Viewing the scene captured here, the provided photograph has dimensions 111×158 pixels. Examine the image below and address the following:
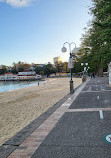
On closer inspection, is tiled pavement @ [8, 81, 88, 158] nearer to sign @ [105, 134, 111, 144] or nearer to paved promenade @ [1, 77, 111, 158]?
paved promenade @ [1, 77, 111, 158]

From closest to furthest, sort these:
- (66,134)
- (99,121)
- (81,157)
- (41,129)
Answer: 1. (81,157)
2. (66,134)
3. (41,129)
4. (99,121)

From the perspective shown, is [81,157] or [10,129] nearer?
[81,157]

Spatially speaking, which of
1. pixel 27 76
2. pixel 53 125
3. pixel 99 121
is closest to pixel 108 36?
pixel 99 121

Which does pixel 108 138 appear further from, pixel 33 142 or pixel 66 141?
pixel 33 142

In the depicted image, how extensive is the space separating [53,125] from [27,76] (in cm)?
11328

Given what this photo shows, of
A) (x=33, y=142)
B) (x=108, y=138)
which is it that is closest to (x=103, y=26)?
(x=108, y=138)

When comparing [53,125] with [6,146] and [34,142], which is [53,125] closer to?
[34,142]

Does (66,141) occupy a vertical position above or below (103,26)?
below

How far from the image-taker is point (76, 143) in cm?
509

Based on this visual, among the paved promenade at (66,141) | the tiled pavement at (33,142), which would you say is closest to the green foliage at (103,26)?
the paved promenade at (66,141)

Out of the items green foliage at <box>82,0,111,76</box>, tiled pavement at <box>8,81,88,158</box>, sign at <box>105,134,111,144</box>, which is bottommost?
tiled pavement at <box>8,81,88,158</box>

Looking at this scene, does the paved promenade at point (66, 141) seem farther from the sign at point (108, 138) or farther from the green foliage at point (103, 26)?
the green foliage at point (103, 26)

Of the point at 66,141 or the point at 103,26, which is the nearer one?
the point at 66,141

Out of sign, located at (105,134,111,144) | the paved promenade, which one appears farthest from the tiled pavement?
sign, located at (105,134,111,144)
